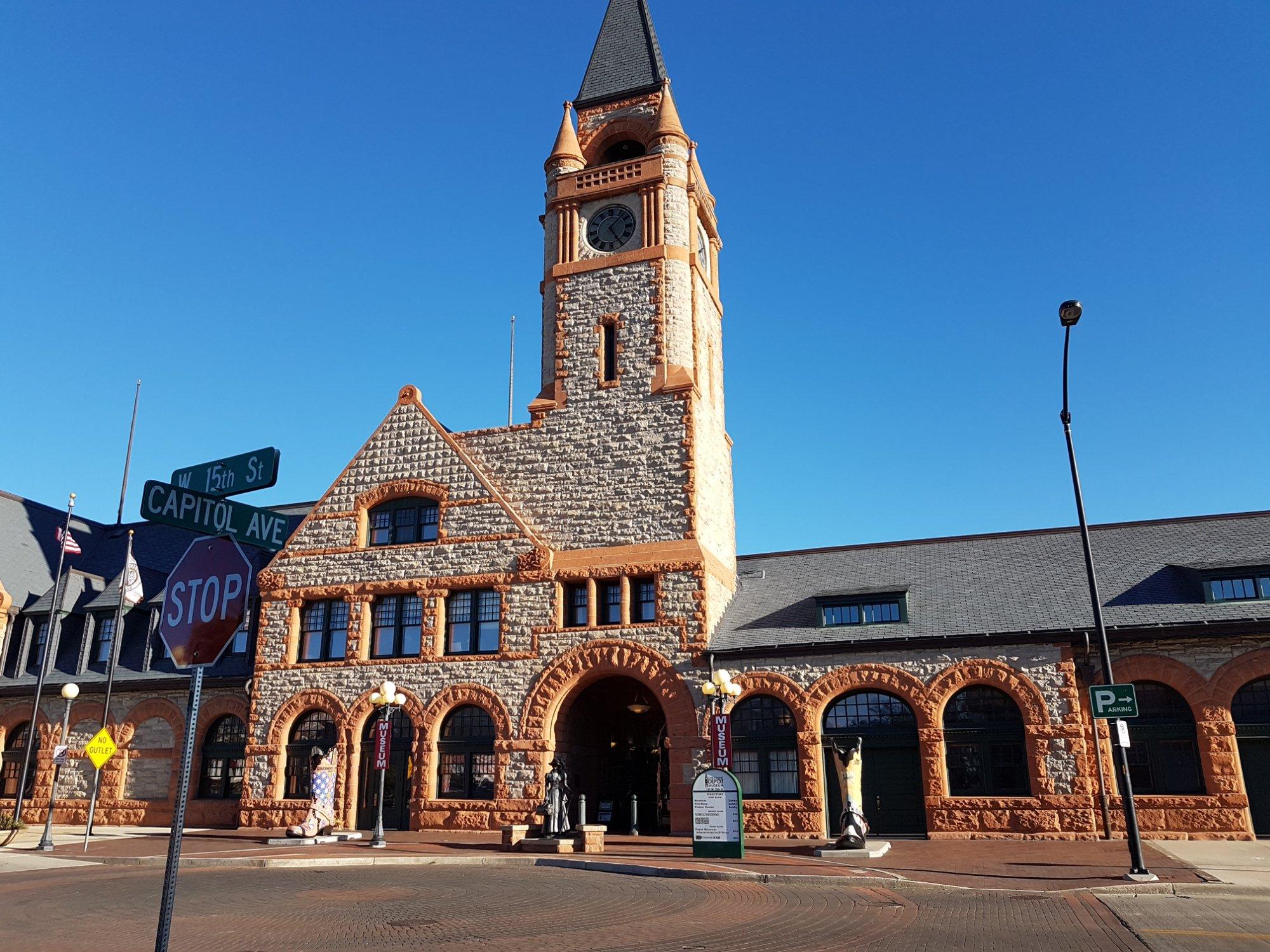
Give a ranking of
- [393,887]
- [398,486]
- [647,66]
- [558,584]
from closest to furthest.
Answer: [393,887], [558,584], [398,486], [647,66]

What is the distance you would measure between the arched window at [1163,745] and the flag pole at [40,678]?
3011 centimetres

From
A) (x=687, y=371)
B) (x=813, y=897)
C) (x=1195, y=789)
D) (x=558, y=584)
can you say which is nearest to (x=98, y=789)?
(x=558, y=584)

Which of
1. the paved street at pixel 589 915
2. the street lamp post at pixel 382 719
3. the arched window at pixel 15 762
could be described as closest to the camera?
the paved street at pixel 589 915

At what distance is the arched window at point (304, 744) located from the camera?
2922cm

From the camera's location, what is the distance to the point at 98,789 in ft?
104

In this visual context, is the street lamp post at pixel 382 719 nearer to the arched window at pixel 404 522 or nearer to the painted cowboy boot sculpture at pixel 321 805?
the painted cowboy boot sculpture at pixel 321 805

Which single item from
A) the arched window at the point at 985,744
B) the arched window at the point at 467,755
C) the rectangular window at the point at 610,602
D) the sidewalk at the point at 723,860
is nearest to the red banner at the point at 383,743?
the arched window at the point at 467,755

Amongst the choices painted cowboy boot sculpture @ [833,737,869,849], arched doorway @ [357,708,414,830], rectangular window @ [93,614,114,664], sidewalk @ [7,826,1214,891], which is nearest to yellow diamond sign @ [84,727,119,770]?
sidewalk @ [7,826,1214,891]

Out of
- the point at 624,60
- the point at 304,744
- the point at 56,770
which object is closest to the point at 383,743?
the point at 304,744

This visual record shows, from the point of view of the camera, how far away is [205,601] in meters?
6.20

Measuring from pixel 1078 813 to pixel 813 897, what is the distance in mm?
11722

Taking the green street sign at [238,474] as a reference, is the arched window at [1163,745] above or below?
below

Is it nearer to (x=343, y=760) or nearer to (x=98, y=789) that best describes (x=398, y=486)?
(x=343, y=760)

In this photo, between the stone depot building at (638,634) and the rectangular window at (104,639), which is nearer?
the stone depot building at (638,634)
